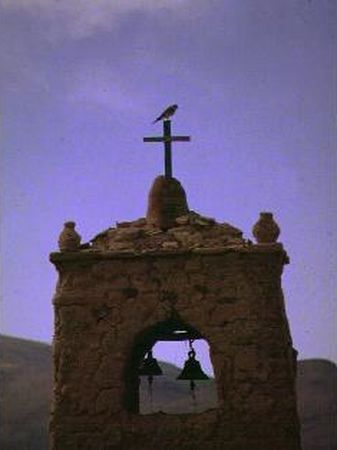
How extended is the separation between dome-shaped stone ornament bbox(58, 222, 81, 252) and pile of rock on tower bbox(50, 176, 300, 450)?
0.01 m

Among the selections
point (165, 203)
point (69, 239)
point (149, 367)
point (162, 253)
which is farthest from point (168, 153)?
point (149, 367)

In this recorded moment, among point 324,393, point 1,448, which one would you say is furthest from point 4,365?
point 324,393

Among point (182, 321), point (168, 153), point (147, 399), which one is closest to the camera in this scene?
point (182, 321)

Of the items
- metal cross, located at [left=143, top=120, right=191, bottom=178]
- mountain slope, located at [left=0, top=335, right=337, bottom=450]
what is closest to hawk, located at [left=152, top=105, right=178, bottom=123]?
metal cross, located at [left=143, top=120, right=191, bottom=178]

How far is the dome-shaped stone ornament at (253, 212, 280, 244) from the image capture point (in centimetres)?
825

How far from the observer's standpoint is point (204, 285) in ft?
26.5

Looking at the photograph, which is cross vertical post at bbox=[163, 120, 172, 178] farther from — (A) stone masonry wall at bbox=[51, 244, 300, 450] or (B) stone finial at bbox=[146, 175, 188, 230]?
(A) stone masonry wall at bbox=[51, 244, 300, 450]

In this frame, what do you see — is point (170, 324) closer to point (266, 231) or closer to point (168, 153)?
point (266, 231)

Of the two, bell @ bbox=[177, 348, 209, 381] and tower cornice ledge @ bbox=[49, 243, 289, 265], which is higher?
tower cornice ledge @ bbox=[49, 243, 289, 265]

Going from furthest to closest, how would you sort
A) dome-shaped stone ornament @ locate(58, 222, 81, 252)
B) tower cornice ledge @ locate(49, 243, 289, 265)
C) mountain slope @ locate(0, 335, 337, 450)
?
1. mountain slope @ locate(0, 335, 337, 450)
2. dome-shaped stone ornament @ locate(58, 222, 81, 252)
3. tower cornice ledge @ locate(49, 243, 289, 265)

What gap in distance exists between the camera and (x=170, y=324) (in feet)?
28.3

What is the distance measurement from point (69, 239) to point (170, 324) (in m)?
1.56

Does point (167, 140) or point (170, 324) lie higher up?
point (167, 140)

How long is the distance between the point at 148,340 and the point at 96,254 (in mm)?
1283
